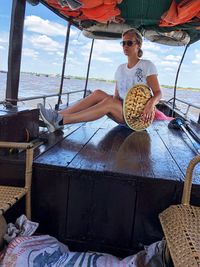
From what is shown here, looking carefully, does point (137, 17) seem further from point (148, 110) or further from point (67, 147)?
point (67, 147)

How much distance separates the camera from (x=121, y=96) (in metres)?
2.75

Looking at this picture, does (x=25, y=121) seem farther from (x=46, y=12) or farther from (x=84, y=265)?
(x=46, y=12)

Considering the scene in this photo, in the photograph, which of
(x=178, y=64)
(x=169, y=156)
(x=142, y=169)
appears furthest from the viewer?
(x=178, y=64)

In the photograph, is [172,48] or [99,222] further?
[172,48]

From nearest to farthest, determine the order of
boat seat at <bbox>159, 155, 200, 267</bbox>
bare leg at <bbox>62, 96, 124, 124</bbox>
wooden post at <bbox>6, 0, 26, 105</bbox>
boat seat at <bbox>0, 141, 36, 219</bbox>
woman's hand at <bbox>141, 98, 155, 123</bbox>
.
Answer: boat seat at <bbox>159, 155, 200, 267</bbox> < boat seat at <bbox>0, 141, 36, 219</bbox> < wooden post at <bbox>6, 0, 26, 105</bbox> < bare leg at <bbox>62, 96, 124, 124</bbox> < woman's hand at <bbox>141, 98, 155, 123</bbox>

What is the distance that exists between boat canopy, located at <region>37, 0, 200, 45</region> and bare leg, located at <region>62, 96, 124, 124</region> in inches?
35.1

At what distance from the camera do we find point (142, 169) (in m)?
1.50

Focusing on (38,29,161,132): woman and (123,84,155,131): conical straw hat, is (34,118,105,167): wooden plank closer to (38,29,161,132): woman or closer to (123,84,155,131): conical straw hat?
(38,29,161,132): woman

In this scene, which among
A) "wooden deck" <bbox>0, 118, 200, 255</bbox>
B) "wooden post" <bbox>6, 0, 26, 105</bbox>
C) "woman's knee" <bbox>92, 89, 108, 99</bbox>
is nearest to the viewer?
"wooden deck" <bbox>0, 118, 200, 255</bbox>

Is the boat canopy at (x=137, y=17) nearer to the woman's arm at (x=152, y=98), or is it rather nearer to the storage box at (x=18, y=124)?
the woman's arm at (x=152, y=98)

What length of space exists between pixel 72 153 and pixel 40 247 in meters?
0.63

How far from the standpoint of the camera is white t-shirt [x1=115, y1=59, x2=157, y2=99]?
8.47 feet

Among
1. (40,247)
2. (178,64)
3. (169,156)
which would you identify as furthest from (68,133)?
(178,64)

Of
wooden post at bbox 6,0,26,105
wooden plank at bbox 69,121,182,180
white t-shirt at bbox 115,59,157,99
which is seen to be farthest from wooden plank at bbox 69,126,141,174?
wooden post at bbox 6,0,26,105
